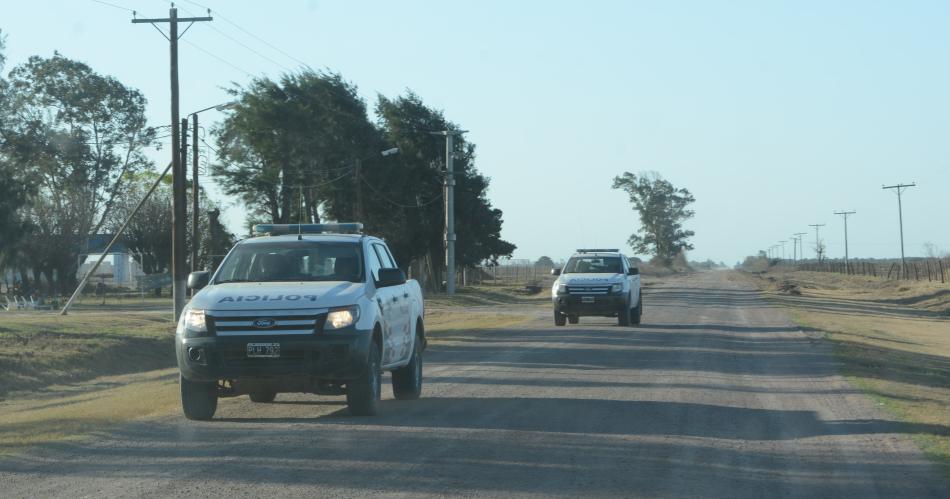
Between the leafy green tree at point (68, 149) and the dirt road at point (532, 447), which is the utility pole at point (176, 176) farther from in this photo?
the leafy green tree at point (68, 149)

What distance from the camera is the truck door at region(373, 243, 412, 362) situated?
497 inches

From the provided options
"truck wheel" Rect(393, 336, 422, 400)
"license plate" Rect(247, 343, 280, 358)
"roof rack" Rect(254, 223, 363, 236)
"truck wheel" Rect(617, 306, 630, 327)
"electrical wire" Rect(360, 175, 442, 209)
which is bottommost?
"truck wheel" Rect(393, 336, 422, 400)

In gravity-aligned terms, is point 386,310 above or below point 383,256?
below

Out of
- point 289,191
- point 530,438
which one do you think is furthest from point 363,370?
point 289,191

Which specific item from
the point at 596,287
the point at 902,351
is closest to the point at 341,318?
the point at 902,351

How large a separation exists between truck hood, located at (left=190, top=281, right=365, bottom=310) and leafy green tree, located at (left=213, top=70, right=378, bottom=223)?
4224 centimetres

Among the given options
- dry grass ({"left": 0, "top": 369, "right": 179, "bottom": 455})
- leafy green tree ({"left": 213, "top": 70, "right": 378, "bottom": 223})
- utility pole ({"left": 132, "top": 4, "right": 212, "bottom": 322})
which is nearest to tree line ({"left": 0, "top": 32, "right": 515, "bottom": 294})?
leafy green tree ({"left": 213, "top": 70, "right": 378, "bottom": 223})

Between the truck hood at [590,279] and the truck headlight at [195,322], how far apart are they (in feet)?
61.3

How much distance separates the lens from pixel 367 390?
11281 millimetres

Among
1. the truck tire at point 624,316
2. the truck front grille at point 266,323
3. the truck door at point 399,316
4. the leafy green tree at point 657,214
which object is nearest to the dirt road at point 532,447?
the truck door at point 399,316

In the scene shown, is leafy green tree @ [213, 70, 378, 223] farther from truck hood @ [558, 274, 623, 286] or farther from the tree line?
truck hood @ [558, 274, 623, 286]

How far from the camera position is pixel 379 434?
10406 mm

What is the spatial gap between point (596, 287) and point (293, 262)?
17.2 m

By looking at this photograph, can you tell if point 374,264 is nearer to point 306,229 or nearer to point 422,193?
point 306,229
